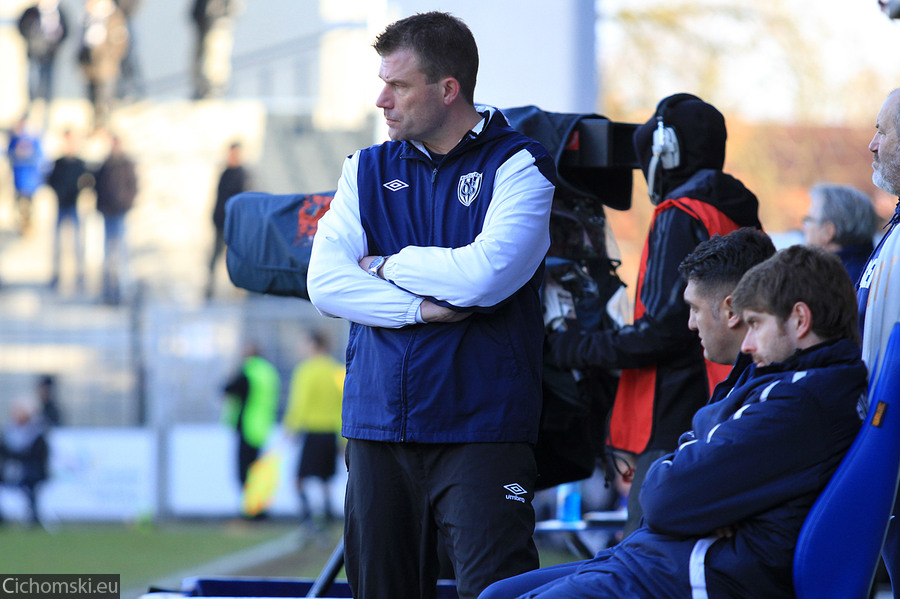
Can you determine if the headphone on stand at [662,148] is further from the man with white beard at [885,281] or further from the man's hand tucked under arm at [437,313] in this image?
the man's hand tucked under arm at [437,313]

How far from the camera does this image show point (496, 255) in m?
2.30

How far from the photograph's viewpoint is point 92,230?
13.9 m

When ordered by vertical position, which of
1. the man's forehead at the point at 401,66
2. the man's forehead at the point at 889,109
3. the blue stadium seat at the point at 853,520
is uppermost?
the man's forehead at the point at 401,66

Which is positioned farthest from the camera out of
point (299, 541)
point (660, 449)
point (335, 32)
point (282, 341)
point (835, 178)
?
point (835, 178)

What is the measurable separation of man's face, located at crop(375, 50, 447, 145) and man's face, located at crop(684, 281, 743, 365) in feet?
2.36

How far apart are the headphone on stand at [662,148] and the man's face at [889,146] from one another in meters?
0.61

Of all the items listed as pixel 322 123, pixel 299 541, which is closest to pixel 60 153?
pixel 322 123

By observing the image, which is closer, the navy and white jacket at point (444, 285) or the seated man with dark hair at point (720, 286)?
the navy and white jacket at point (444, 285)

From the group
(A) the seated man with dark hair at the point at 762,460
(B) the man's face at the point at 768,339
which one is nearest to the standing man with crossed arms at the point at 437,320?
(A) the seated man with dark hair at the point at 762,460

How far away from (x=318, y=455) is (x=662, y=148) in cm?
770

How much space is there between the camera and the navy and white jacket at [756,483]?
1.92m

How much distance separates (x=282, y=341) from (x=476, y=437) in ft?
32.9

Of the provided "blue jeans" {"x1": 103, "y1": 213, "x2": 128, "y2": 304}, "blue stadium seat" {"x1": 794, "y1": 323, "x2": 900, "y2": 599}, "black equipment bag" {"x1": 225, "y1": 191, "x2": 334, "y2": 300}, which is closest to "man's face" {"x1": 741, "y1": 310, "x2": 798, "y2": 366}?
"blue stadium seat" {"x1": 794, "y1": 323, "x2": 900, "y2": 599}

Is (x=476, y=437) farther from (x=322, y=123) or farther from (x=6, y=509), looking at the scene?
(x=322, y=123)
